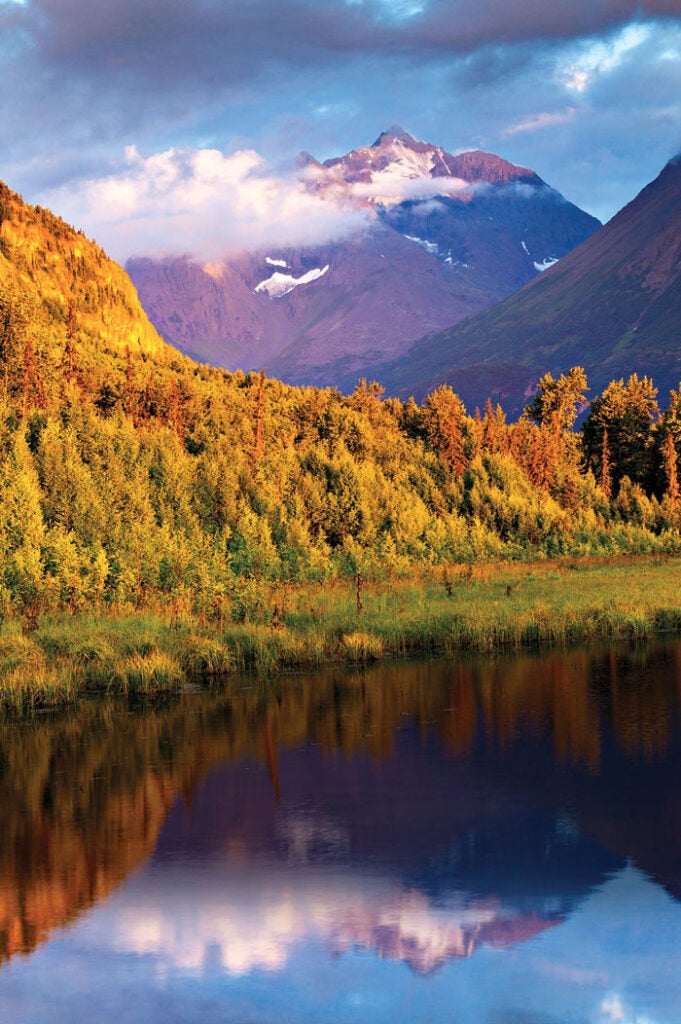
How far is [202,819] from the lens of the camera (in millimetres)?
16594

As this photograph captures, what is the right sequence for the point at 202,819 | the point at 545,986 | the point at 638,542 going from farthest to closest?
the point at 638,542 < the point at 202,819 < the point at 545,986

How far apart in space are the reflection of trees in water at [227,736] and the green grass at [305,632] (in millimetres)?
1297

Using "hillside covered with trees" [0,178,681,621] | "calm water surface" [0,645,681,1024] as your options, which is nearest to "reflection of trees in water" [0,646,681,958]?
"calm water surface" [0,645,681,1024]

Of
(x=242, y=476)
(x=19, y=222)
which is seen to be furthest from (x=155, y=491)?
(x=19, y=222)

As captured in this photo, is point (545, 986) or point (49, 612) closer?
point (545, 986)

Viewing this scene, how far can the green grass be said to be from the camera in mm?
26578

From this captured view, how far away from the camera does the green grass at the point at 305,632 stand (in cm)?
2658

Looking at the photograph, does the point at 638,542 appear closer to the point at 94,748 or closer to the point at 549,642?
the point at 549,642

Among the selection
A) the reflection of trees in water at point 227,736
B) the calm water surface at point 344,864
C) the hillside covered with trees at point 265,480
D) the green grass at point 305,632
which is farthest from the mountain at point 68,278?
the calm water surface at point 344,864

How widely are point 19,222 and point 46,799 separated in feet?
485

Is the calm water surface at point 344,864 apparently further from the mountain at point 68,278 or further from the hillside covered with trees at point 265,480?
the mountain at point 68,278

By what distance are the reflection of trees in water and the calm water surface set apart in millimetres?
77

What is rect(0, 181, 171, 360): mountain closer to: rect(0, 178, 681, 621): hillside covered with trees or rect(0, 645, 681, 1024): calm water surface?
rect(0, 178, 681, 621): hillside covered with trees

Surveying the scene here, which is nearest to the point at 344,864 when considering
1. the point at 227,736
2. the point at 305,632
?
the point at 227,736
